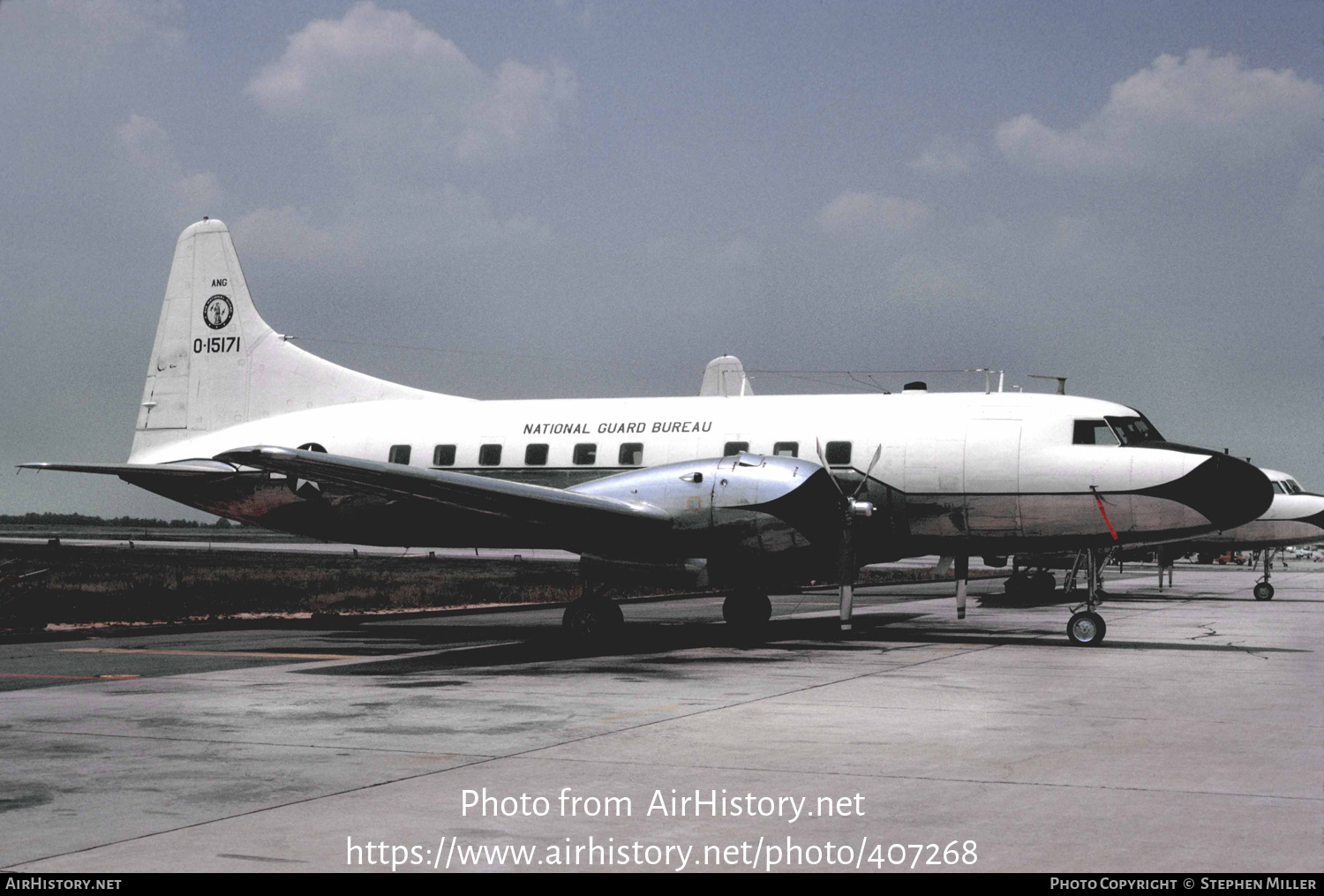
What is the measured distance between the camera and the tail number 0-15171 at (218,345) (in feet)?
83.5

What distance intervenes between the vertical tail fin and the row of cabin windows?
214 cm

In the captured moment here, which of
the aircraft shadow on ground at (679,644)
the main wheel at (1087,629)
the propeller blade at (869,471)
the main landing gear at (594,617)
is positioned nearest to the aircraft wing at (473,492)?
the main landing gear at (594,617)

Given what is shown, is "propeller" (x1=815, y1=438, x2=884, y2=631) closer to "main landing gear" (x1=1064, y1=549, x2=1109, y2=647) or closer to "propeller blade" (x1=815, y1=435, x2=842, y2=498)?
"propeller blade" (x1=815, y1=435, x2=842, y2=498)

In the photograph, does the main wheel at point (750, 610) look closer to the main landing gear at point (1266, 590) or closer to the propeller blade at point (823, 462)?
the propeller blade at point (823, 462)

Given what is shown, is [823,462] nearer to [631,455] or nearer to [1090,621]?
[631,455]

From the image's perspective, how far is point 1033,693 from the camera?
12.8 metres

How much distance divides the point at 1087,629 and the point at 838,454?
180 inches

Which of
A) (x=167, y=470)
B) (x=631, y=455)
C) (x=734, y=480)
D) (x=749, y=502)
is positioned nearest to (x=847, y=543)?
(x=749, y=502)

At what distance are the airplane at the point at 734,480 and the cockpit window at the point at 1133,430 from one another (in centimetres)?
4

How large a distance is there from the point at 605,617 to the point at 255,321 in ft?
38.0

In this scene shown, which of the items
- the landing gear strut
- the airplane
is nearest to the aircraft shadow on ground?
the airplane

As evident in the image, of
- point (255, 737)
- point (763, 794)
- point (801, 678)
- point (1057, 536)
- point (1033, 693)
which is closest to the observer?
point (763, 794)
